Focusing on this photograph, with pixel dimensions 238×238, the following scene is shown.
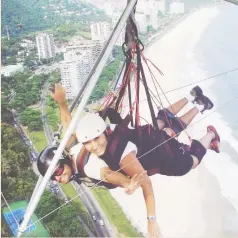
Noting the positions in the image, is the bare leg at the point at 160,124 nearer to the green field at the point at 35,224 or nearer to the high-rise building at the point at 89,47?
the high-rise building at the point at 89,47

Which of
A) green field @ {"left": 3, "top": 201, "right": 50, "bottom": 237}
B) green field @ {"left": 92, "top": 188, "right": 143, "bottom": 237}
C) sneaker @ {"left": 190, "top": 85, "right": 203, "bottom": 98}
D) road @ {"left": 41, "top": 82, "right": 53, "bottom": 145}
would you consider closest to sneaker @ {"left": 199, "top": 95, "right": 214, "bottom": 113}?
sneaker @ {"left": 190, "top": 85, "right": 203, "bottom": 98}

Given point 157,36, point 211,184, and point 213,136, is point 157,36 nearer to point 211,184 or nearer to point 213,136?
point 213,136

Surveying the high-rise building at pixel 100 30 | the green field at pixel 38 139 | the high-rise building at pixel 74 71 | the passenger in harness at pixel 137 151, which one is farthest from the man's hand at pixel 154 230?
the high-rise building at pixel 100 30

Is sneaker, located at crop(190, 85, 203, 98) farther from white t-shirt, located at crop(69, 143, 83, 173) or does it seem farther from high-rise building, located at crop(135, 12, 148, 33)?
white t-shirt, located at crop(69, 143, 83, 173)

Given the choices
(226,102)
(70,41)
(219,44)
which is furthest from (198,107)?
(70,41)

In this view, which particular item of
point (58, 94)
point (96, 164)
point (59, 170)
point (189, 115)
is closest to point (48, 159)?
point (59, 170)

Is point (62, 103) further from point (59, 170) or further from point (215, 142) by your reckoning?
point (215, 142)

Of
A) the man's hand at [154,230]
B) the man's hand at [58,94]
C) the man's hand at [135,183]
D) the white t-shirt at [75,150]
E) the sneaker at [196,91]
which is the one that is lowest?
the man's hand at [154,230]
